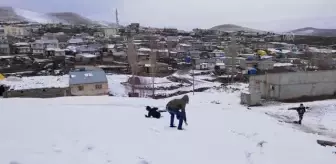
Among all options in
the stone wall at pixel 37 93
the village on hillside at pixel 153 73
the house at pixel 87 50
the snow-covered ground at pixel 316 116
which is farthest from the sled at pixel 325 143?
the house at pixel 87 50

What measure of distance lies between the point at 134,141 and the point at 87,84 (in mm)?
20622

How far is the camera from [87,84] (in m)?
27.0

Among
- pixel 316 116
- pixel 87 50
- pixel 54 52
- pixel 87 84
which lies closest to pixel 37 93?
pixel 87 84

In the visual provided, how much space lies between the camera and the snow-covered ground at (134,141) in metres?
6.14

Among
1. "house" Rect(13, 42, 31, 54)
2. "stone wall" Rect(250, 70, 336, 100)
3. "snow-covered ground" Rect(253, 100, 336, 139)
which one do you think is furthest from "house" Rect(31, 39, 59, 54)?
"snow-covered ground" Rect(253, 100, 336, 139)

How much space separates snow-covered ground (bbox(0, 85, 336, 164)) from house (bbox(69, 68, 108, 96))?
54.6 feet

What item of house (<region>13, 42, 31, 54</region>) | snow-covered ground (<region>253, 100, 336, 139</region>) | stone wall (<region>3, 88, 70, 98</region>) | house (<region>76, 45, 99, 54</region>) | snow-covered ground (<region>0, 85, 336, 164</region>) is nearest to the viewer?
snow-covered ground (<region>0, 85, 336, 164</region>)

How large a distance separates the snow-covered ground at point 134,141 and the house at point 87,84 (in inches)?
655

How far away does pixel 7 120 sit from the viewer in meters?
8.19

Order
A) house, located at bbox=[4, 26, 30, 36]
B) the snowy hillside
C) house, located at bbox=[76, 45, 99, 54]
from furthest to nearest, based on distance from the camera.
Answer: house, located at bbox=[4, 26, 30, 36]
house, located at bbox=[76, 45, 99, 54]
the snowy hillside

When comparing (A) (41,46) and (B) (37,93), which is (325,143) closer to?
(B) (37,93)

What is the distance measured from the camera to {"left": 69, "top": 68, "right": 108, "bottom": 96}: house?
26703 mm

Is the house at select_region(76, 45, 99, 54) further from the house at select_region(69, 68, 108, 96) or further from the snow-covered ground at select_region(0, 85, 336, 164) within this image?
the snow-covered ground at select_region(0, 85, 336, 164)

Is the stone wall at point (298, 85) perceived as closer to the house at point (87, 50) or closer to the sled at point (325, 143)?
the sled at point (325, 143)
